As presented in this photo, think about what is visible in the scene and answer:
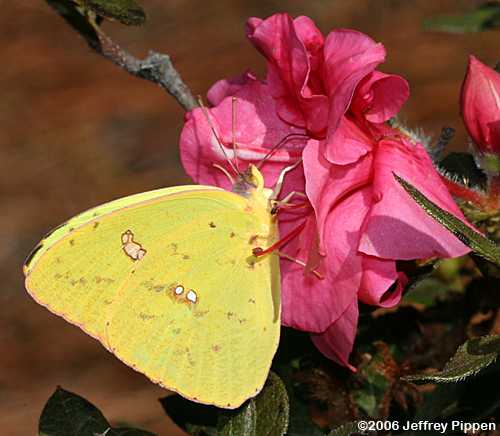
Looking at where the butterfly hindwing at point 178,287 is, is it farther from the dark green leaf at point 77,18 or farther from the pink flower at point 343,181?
the dark green leaf at point 77,18

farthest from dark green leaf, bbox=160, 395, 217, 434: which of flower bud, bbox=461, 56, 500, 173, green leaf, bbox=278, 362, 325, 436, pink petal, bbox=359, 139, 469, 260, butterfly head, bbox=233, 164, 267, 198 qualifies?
flower bud, bbox=461, 56, 500, 173

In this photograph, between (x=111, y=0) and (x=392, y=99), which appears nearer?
→ (x=392, y=99)

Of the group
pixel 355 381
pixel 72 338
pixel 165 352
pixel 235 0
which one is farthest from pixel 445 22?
pixel 235 0

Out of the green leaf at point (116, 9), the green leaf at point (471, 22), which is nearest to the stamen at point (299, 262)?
the green leaf at point (116, 9)

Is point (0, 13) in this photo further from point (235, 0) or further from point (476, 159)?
point (476, 159)

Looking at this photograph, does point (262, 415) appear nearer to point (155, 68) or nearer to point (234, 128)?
point (234, 128)
